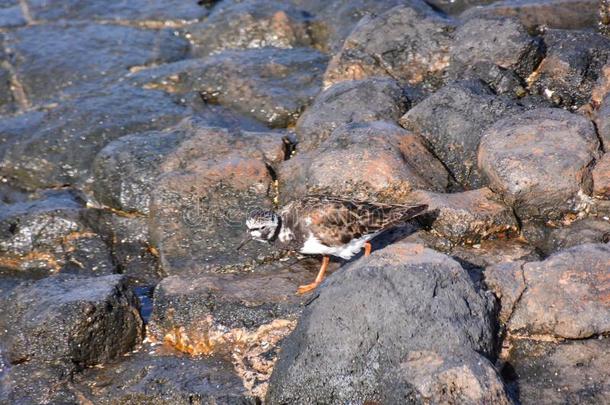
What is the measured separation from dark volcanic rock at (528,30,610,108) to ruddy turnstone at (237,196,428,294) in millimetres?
3815

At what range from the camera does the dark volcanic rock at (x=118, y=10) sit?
15305 mm

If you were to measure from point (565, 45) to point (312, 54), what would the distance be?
13.8ft

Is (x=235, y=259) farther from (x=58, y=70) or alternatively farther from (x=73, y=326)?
(x=58, y=70)

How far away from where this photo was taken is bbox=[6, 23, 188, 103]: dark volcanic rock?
13.5 meters

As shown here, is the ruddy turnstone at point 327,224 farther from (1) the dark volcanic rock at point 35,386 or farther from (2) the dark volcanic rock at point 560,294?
(1) the dark volcanic rock at point 35,386

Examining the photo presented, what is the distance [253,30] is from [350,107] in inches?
165

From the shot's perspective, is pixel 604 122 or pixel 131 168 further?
pixel 131 168

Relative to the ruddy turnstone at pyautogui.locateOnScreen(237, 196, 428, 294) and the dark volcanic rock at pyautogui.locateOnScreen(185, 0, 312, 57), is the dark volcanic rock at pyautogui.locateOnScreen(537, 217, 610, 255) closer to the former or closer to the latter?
the ruddy turnstone at pyautogui.locateOnScreen(237, 196, 428, 294)

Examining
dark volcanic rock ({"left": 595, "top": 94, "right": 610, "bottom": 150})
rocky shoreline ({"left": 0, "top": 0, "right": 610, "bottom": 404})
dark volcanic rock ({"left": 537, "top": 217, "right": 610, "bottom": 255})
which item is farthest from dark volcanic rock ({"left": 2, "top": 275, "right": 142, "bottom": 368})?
dark volcanic rock ({"left": 595, "top": 94, "right": 610, "bottom": 150})

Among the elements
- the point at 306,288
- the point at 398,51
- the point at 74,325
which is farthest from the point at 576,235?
the point at 74,325

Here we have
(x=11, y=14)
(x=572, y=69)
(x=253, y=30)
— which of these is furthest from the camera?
(x=11, y=14)

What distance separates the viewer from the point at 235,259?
29.2 feet

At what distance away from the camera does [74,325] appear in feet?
24.8

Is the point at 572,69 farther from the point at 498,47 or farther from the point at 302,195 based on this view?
the point at 302,195
